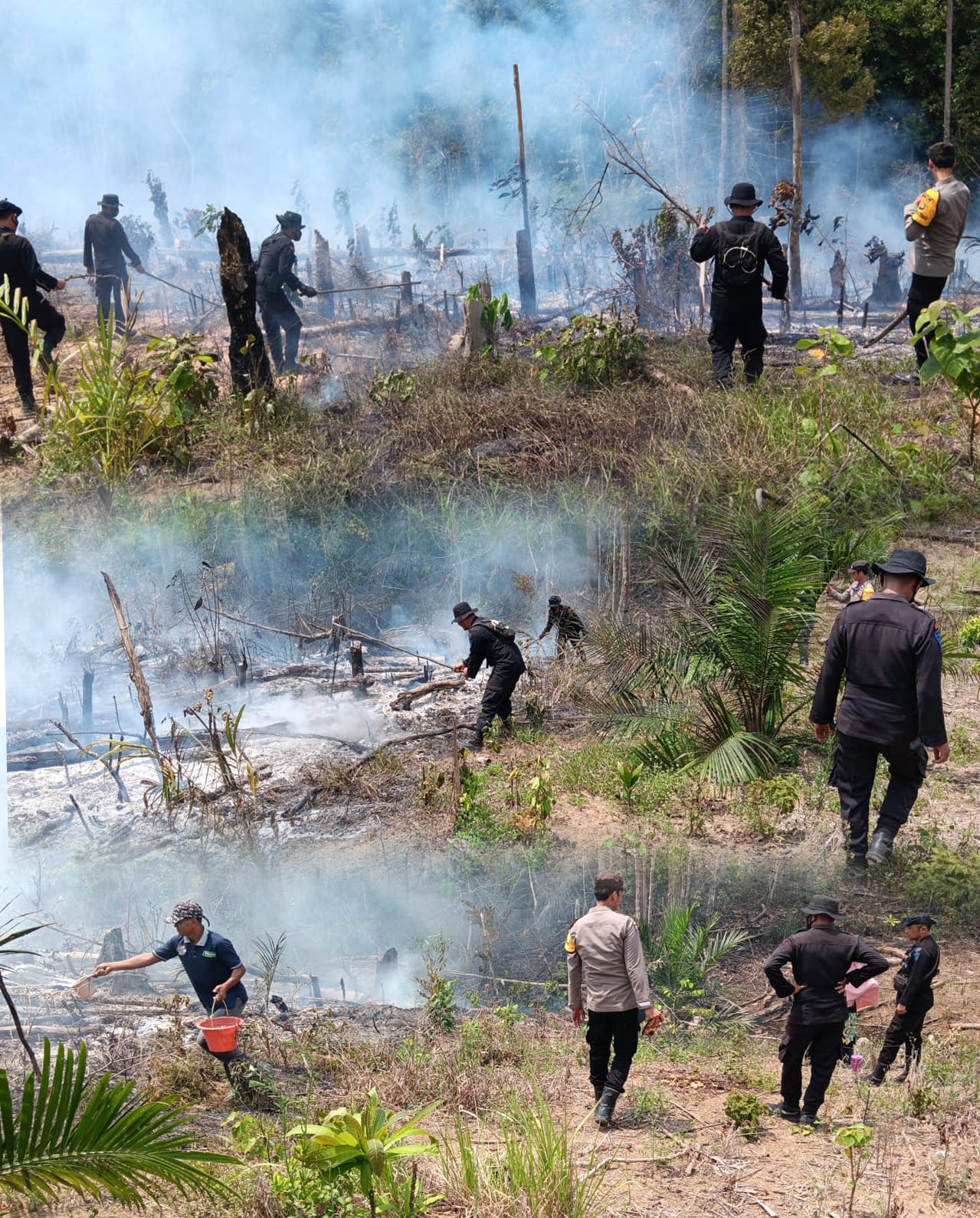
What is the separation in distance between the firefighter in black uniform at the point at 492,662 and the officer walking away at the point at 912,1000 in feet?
12.6

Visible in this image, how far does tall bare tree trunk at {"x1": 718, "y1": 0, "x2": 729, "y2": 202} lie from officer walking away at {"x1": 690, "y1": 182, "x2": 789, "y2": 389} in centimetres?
1134

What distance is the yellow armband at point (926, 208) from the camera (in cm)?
988

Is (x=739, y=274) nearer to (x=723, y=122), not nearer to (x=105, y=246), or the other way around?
(x=105, y=246)

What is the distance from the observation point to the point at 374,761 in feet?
26.9

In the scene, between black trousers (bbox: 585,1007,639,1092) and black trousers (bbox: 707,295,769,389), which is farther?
black trousers (bbox: 707,295,769,389)

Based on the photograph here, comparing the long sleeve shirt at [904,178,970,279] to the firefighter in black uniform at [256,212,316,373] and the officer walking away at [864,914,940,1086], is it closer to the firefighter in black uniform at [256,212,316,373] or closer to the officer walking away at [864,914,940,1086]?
the firefighter in black uniform at [256,212,316,373]

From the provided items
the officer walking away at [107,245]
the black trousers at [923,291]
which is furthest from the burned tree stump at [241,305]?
the black trousers at [923,291]

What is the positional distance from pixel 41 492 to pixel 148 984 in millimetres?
6006

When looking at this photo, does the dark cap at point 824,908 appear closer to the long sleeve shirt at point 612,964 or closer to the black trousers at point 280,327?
the long sleeve shirt at point 612,964

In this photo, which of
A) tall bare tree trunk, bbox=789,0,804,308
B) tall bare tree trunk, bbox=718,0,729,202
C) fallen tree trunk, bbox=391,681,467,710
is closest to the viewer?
fallen tree trunk, bbox=391,681,467,710

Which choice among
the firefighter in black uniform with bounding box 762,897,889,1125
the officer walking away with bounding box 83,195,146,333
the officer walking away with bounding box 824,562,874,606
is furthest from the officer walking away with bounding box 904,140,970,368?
the officer walking away with bounding box 83,195,146,333

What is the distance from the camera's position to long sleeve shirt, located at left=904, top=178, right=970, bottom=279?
10000mm

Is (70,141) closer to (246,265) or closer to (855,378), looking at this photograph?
(246,265)

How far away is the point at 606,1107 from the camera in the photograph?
463 cm
